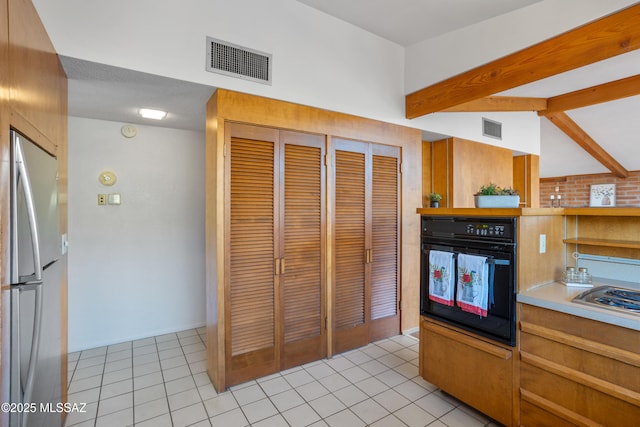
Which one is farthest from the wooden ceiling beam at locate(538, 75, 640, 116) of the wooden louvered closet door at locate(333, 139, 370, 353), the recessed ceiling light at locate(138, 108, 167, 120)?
the recessed ceiling light at locate(138, 108, 167, 120)

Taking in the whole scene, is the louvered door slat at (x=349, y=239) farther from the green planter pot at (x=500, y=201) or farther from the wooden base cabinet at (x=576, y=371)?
the wooden base cabinet at (x=576, y=371)

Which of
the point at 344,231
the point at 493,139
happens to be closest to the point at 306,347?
the point at 344,231

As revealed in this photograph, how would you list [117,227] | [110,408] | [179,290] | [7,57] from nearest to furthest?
[7,57], [110,408], [117,227], [179,290]

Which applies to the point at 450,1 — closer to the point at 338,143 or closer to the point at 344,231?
the point at 338,143

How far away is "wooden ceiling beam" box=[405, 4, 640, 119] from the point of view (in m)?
1.92

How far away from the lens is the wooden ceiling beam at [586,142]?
4586 millimetres

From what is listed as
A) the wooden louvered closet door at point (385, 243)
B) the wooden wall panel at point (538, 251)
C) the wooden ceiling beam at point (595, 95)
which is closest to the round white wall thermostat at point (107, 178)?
the wooden louvered closet door at point (385, 243)

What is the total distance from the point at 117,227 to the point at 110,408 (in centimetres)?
179

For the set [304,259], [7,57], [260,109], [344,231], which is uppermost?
[260,109]

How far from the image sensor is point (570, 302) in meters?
1.70

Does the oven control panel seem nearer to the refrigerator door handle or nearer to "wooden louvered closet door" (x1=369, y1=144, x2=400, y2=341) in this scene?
"wooden louvered closet door" (x1=369, y1=144, x2=400, y2=341)

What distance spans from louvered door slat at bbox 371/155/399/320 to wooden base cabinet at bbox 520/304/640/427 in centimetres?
154

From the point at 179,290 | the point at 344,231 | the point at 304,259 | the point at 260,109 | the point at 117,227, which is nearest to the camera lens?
the point at 260,109

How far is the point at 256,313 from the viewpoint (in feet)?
8.40
